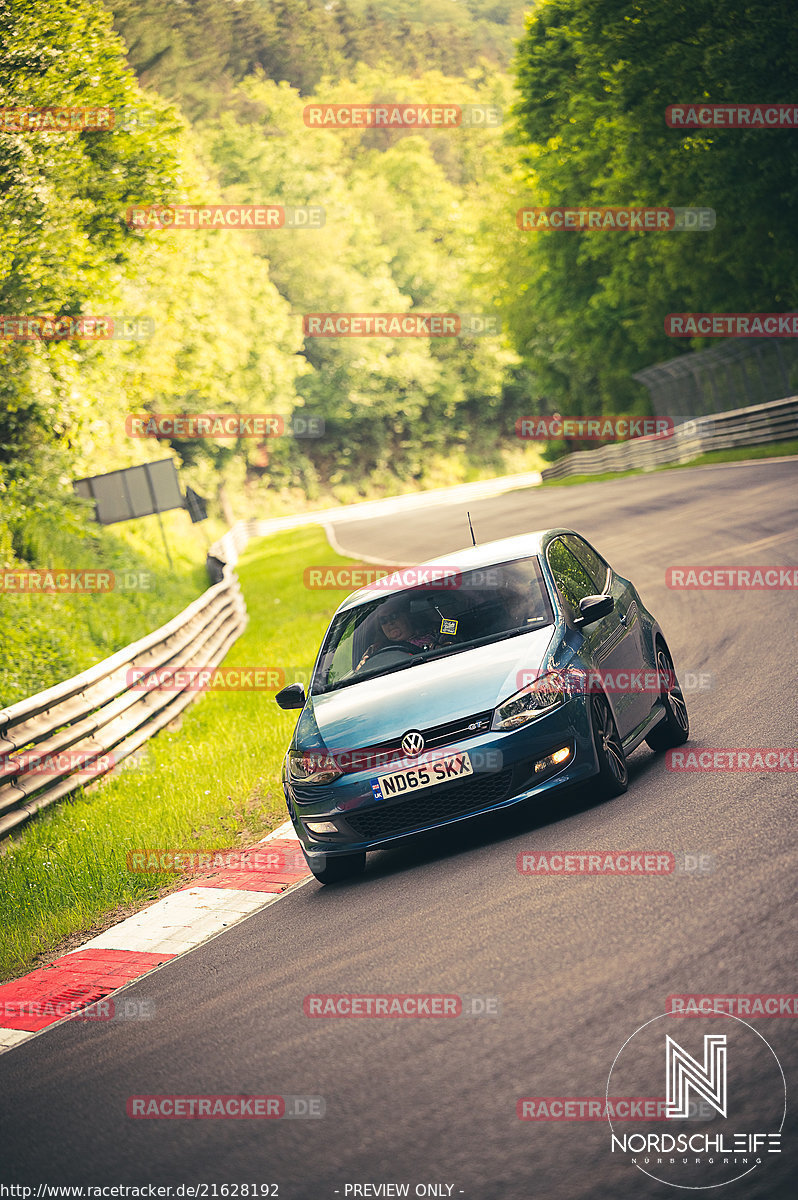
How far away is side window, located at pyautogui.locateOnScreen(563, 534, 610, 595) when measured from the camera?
866 centimetres

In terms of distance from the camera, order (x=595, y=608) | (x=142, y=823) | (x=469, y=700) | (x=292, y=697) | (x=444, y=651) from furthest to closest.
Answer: (x=142, y=823) < (x=292, y=697) < (x=444, y=651) < (x=595, y=608) < (x=469, y=700)

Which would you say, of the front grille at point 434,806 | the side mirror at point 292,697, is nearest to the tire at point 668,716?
the front grille at point 434,806

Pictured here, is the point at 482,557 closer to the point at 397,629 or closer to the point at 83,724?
the point at 397,629

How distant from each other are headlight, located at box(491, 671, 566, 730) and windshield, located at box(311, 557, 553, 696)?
0.71 m

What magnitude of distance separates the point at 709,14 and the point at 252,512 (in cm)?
4728

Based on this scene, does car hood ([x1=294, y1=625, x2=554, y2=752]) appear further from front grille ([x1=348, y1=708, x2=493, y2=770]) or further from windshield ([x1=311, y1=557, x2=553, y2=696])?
windshield ([x1=311, y1=557, x2=553, y2=696])

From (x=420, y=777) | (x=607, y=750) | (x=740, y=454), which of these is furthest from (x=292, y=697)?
(x=740, y=454)

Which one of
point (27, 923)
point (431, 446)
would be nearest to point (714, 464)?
point (27, 923)

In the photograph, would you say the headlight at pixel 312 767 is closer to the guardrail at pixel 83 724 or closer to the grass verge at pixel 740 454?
the guardrail at pixel 83 724

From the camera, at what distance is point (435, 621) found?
8.02 m

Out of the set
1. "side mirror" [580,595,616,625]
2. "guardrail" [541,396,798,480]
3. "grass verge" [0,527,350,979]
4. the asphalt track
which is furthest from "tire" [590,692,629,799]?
"guardrail" [541,396,798,480]

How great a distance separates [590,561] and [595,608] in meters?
1.50

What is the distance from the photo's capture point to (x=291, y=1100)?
4.19 m

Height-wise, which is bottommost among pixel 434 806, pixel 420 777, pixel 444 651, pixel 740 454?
pixel 740 454
